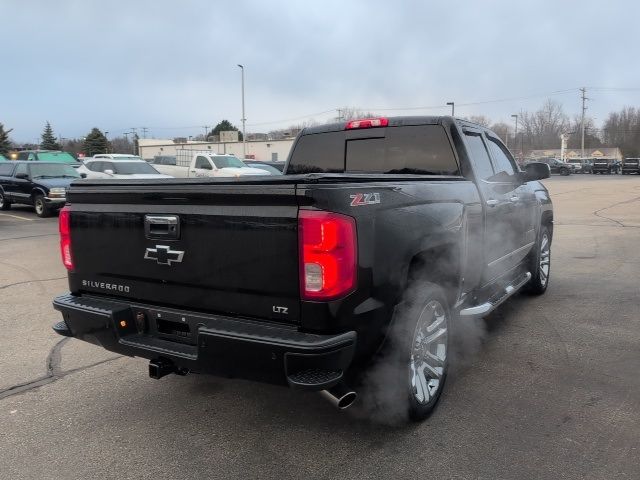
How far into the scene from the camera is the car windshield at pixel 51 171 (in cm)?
1611

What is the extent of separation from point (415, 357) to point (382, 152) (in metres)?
1.92

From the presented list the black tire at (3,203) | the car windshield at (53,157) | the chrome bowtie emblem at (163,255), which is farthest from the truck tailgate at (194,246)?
the car windshield at (53,157)

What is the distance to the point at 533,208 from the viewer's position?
5.72 meters

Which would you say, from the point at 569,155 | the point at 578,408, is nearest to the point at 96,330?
the point at 578,408

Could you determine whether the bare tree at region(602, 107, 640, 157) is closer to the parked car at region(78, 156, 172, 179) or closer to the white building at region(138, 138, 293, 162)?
the white building at region(138, 138, 293, 162)

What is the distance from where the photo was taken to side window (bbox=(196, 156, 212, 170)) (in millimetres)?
20897

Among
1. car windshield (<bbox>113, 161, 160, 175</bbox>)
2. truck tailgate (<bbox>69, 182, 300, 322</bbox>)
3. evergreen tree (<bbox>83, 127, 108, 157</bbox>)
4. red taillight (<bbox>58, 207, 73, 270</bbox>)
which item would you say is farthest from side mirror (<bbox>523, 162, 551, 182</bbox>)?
evergreen tree (<bbox>83, 127, 108, 157</bbox>)

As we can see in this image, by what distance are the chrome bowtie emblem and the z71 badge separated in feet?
3.31

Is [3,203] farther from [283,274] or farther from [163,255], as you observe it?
[283,274]

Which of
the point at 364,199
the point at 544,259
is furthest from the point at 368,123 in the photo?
the point at 544,259

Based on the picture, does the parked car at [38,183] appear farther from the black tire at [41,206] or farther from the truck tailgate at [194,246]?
the truck tailgate at [194,246]

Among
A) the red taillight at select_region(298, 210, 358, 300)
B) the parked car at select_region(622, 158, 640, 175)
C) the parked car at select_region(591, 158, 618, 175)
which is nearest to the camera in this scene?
the red taillight at select_region(298, 210, 358, 300)

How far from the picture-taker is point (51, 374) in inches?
164

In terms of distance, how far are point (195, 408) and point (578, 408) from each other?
8.25 feet
